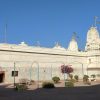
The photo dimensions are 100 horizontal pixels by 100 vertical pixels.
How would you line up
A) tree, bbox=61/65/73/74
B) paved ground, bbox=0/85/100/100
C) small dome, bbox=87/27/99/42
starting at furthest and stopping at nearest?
small dome, bbox=87/27/99/42
tree, bbox=61/65/73/74
paved ground, bbox=0/85/100/100

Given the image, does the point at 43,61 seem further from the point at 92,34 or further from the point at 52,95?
the point at 52,95

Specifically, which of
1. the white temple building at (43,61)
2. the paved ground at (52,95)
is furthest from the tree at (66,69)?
the paved ground at (52,95)

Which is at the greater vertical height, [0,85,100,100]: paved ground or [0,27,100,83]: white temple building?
[0,27,100,83]: white temple building

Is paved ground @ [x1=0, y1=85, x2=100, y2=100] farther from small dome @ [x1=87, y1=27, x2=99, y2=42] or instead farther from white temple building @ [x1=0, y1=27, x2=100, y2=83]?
small dome @ [x1=87, y1=27, x2=99, y2=42]

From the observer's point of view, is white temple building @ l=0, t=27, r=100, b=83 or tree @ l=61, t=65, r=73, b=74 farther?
tree @ l=61, t=65, r=73, b=74

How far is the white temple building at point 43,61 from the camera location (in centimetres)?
4291

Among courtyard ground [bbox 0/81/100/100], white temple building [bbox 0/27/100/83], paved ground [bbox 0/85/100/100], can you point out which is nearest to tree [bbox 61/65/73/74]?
white temple building [bbox 0/27/100/83]

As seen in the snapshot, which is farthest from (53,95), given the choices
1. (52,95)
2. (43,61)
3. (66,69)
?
(66,69)

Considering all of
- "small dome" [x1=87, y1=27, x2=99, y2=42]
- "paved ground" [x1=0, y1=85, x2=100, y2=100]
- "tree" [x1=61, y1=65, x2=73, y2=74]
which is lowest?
"paved ground" [x1=0, y1=85, x2=100, y2=100]

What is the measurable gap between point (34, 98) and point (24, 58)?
2487 centimetres

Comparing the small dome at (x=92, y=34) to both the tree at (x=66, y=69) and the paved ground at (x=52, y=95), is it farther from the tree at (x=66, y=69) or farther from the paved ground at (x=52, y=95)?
the paved ground at (x=52, y=95)

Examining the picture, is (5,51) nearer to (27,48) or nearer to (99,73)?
(27,48)

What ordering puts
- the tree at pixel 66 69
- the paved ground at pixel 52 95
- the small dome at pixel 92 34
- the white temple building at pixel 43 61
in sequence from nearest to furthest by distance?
the paved ground at pixel 52 95 → the white temple building at pixel 43 61 → the tree at pixel 66 69 → the small dome at pixel 92 34

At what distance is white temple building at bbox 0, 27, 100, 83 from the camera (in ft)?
141
